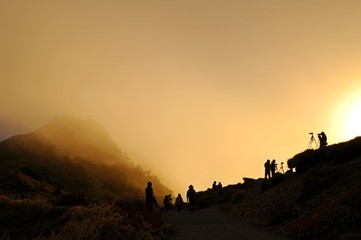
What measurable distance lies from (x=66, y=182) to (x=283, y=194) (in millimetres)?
145605

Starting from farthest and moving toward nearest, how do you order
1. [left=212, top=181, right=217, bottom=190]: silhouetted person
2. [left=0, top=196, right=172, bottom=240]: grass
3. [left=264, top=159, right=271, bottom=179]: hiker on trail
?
[left=212, top=181, right=217, bottom=190]: silhouetted person < [left=264, top=159, right=271, bottom=179]: hiker on trail < [left=0, top=196, right=172, bottom=240]: grass

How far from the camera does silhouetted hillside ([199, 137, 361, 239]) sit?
1711cm

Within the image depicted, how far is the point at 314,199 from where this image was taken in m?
23.2

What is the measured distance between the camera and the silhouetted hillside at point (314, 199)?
17109mm

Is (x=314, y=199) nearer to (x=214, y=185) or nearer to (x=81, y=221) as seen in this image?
(x=81, y=221)

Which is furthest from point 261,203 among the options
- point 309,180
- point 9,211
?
point 9,211

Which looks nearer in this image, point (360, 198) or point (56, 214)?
point (360, 198)

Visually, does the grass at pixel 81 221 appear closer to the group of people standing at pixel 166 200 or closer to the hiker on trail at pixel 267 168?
the group of people standing at pixel 166 200

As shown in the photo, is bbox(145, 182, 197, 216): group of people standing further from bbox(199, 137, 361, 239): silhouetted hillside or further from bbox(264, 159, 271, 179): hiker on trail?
bbox(264, 159, 271, 179): hiker on trail

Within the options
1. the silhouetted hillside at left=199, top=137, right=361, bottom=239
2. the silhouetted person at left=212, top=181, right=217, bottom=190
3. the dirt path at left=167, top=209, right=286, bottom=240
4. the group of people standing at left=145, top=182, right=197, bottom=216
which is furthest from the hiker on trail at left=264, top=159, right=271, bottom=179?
the silhouetted person at left=212, top=181, right=217, bottom=190

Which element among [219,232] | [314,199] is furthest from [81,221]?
[314,199]

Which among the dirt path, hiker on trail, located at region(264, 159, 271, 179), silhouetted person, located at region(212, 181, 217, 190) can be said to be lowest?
the dirt path

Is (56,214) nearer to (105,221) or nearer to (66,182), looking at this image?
(105,221)

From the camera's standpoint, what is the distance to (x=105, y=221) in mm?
15945
